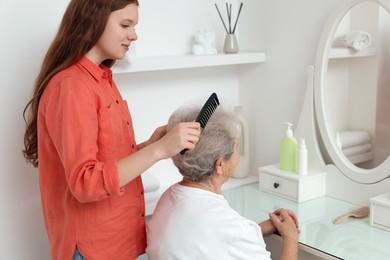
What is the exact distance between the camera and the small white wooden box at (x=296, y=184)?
189cm

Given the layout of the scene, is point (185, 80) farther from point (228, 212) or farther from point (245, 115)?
point (228, 212)

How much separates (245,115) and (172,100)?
1.35 feet

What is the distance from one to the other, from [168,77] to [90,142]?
38.2 inches

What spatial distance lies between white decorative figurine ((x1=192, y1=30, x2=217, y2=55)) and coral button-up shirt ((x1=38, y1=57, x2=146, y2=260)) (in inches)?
26.6

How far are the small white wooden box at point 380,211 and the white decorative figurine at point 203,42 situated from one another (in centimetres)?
92

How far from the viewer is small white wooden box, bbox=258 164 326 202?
1890 millimetres

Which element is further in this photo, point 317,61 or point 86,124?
point 317,61

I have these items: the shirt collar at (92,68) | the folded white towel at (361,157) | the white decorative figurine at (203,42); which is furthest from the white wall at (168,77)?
the shirt collar at (92,68)

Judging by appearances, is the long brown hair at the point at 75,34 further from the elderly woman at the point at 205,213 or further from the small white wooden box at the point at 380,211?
the small white wooden box at the point at 380,211

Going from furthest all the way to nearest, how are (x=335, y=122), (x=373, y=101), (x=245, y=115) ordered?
(x=245, y=115), (x=335, y=122), (x=373, y=101)

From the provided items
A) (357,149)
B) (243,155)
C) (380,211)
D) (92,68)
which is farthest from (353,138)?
(92,68)

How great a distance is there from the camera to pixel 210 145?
1312 mm

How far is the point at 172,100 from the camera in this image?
7.12 feet

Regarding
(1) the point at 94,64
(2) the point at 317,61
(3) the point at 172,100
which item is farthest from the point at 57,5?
(2) the point at 317,61
